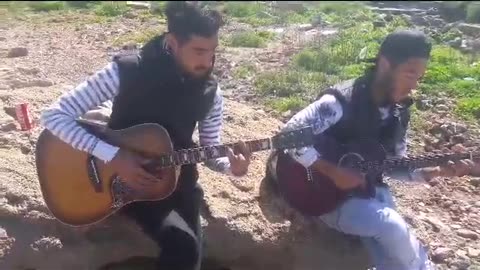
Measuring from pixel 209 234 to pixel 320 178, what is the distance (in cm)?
68

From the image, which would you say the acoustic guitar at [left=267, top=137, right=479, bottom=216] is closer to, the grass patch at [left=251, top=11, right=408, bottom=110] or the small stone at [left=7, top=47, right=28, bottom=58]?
the grass patch at [left=251, top=11, right=408, bottom=110]

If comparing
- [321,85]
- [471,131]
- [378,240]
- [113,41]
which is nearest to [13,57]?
[113,41]

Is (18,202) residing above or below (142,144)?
below

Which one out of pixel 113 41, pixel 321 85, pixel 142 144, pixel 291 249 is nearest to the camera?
pixel 142 144

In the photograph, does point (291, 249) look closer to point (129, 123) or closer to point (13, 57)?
point (129, 123)

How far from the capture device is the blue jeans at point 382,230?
4.20 m

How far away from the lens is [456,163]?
431cm

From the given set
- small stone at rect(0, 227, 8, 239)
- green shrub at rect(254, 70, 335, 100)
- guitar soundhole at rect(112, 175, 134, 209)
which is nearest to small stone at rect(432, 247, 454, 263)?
guitar soundhole at rect(112, 175, 134, 209)

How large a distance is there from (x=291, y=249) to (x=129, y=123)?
1.20m

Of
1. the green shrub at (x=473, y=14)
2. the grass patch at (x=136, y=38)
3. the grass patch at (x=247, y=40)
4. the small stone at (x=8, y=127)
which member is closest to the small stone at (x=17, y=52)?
the grass patch at (x=136, y=38)

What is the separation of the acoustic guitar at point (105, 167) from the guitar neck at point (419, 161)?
42 cm

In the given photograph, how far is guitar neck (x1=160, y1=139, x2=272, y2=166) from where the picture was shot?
12.9 feet

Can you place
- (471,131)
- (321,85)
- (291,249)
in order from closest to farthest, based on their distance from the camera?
(291,249), (471,131), (321,85)

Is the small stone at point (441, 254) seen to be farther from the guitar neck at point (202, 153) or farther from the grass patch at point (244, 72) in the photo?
the grass patch at point (244, 72)
